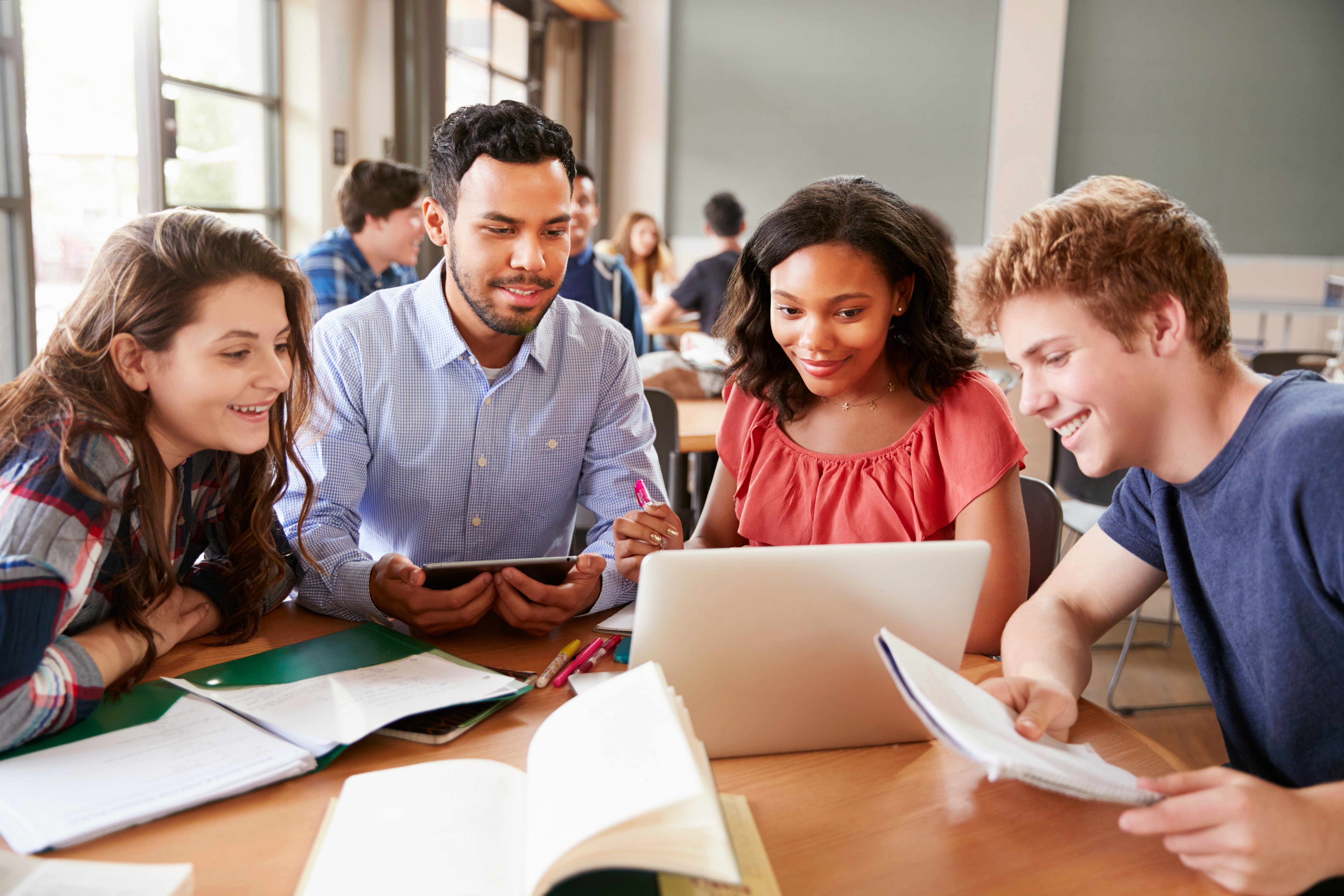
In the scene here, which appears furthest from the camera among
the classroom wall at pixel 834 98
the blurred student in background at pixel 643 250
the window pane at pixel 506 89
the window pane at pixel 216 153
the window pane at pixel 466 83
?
the classroom wall at pixel 834 98

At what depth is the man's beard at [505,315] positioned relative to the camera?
165 cm

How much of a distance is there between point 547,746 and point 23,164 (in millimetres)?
3177

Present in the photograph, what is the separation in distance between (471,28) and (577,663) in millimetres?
6122

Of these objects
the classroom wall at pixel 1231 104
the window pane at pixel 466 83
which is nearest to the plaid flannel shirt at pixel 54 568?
the window pane at pixel 466 83

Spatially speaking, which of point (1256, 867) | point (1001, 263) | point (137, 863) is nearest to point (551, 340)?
point (1001, 263)

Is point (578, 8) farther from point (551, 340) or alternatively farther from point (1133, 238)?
point (1133, 238)

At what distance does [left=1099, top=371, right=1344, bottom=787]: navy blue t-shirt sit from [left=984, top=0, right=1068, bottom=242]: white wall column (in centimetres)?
740

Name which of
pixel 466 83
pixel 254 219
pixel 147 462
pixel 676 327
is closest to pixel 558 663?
pixel 147 462

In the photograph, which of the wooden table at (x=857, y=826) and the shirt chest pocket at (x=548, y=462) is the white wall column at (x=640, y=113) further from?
the wooden table at (x=857, y=826)

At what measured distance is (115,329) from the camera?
3.67ft

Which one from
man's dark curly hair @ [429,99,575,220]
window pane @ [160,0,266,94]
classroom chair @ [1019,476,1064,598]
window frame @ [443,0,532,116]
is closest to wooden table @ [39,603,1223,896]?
classroom chair @ [1019,476,1064,598]

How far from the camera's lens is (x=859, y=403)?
1.59 m

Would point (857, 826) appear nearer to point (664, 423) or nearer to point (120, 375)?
point (120, 375)

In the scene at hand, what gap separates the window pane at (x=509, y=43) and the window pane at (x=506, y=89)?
0.17ft
